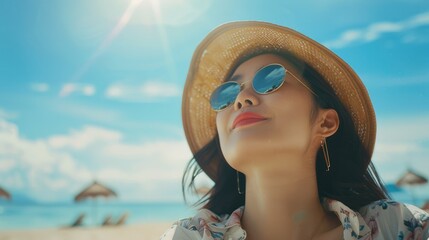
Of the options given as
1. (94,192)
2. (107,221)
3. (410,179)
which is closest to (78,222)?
(107,221)

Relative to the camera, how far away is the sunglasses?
6.51 feet

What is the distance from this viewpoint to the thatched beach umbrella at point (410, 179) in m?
16.0

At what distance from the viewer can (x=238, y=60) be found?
253cm

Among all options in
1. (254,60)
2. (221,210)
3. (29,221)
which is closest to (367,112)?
(254,60)

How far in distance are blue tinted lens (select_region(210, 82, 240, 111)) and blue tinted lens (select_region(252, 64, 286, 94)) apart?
0.49ft

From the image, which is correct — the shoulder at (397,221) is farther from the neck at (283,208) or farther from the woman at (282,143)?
the neck at (283,208)

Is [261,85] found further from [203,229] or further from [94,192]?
[94,192]

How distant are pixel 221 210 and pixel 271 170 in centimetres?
67

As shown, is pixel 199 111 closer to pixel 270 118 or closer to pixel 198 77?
pixel 198 77

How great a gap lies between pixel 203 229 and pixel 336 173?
990mm

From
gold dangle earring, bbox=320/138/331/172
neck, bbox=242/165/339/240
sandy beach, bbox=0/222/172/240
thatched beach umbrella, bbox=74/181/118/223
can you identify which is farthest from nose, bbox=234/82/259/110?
thatched beach umbrella, bbox=74/181/118/223

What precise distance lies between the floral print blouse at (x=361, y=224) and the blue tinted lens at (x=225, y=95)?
2.12 feet

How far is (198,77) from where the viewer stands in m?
2.63

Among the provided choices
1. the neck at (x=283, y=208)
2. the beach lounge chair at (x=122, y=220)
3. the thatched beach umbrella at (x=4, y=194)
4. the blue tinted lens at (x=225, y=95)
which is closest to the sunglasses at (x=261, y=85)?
the blue tinted lens at (x=225, y=95)
